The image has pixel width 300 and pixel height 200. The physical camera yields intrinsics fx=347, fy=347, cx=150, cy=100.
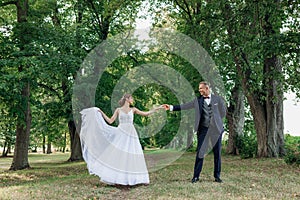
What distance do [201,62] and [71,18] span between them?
11445 millimetres

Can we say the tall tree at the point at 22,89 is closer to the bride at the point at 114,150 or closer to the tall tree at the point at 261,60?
the bride at the point at 114,150

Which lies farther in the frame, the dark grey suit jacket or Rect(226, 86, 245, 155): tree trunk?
Rect(226, 86, 245, 155): tree trunk

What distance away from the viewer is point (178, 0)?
2266 centimetres

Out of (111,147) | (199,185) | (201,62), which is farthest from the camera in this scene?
(201,62)

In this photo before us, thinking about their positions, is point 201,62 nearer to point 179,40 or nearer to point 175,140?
point 179,40

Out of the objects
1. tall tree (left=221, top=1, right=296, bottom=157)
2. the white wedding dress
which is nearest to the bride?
the white wedding dress

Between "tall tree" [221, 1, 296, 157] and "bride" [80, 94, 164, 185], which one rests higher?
"tall tree" [221, 1, 296, 157]

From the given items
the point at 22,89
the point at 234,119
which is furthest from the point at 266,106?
the point at 22,89

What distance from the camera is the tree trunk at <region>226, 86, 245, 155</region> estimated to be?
82.6 feet

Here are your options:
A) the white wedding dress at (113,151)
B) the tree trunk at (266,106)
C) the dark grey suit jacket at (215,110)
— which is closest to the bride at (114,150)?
the white wedding dress at (113,151)

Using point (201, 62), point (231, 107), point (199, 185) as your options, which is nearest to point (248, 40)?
point (201, 62)

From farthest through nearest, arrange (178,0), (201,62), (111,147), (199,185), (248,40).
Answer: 1. (178,0)
2. (201,62)
3. (248,40)
4. (111,147)
5. (199,185)

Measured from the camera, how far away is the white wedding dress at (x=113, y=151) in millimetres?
9070

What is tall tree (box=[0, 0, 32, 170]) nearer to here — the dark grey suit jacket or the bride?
the bride
